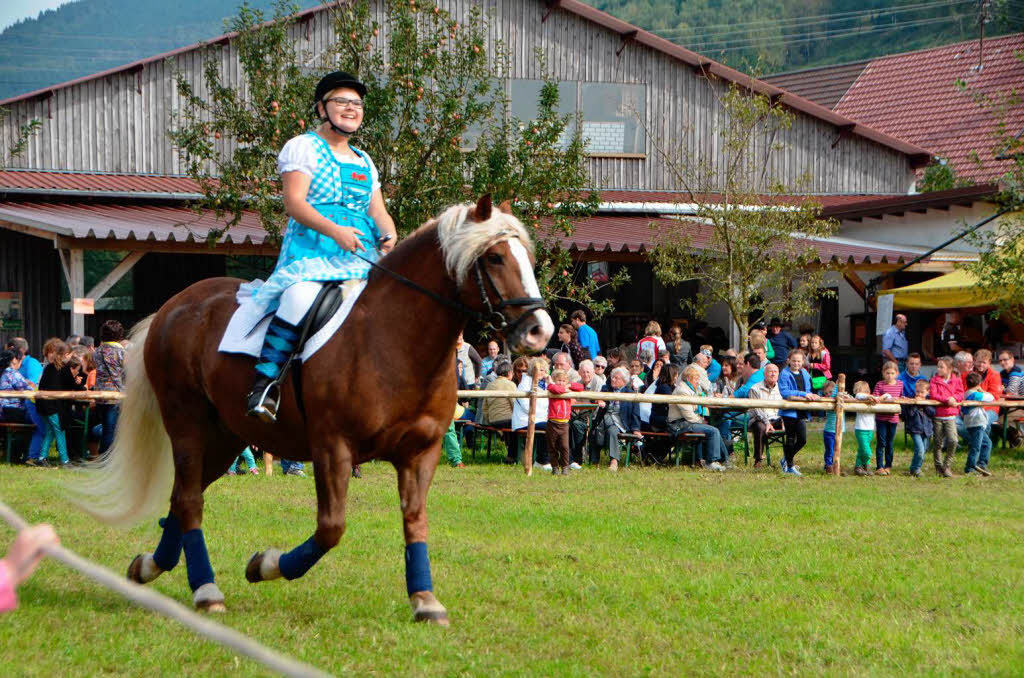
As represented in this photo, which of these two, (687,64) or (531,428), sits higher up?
(687,64)

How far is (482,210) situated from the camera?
561 centimetres

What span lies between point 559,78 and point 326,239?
1992cm

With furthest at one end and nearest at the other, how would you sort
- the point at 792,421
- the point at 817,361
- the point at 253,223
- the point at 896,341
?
the point at 253,223 → the point at 896,341 → the point at 817,361 → the point at 792,421

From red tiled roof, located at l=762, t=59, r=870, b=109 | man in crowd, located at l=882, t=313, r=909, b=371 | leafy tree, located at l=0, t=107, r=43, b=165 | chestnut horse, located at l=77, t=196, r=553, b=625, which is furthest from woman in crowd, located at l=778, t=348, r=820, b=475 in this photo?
red tiled roof, located at l=762, t=59, r=870, b=109

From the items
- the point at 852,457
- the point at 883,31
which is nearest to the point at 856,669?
the point at 852,457

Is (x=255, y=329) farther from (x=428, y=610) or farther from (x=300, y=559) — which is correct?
(x=428, y=610)

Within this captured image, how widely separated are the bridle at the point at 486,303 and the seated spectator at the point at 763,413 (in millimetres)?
9885

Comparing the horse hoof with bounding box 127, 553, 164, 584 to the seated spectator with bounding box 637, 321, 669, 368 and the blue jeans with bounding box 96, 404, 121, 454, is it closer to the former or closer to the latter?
the blue jeans with bounding box 96, 404, 121, 454

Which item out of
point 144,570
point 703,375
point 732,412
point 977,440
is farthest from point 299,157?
point 977,440

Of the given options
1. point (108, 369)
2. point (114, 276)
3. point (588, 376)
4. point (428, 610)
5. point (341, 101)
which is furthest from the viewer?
point (114, 276)

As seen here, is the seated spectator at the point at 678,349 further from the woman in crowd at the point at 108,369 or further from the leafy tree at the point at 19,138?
the leafy tree at the point at 19,138

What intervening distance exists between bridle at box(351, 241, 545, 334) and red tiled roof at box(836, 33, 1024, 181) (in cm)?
2832

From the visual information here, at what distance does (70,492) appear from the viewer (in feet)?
23.0

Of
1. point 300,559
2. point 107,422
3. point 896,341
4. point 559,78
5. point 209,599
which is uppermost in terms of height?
point 559,78
